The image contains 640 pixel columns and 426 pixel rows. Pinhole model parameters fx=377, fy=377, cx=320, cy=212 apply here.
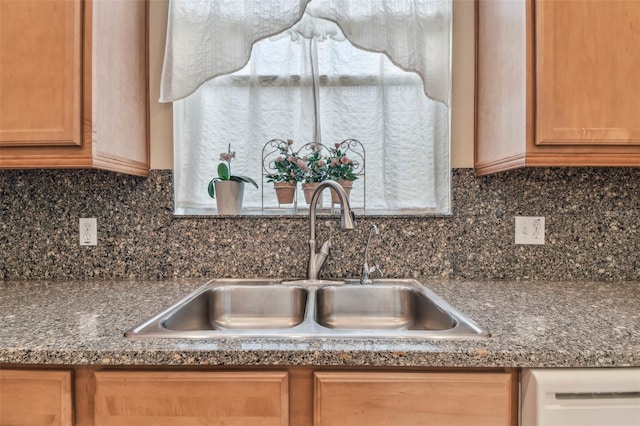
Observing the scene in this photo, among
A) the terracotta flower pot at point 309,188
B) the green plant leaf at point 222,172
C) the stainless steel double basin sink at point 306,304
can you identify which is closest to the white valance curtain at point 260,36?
the green plant leaf at point 222,172

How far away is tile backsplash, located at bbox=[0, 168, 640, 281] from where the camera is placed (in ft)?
4.51

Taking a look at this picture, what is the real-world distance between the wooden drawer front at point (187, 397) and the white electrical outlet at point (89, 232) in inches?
32.1

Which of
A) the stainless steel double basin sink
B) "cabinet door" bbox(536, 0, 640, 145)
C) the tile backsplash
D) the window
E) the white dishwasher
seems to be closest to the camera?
the white dishwasher

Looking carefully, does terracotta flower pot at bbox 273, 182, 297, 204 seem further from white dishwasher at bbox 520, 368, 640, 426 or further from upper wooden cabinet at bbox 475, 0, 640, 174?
white dishwasher at bbox 520, 368, 640, 426

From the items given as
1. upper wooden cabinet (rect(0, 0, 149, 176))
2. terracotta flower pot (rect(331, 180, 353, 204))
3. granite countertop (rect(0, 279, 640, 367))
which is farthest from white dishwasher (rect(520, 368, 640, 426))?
upper wooden cabinet (rect(0, 0, 149, 176))

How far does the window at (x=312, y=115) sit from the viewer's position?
1.51 m

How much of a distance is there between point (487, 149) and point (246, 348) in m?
1.07

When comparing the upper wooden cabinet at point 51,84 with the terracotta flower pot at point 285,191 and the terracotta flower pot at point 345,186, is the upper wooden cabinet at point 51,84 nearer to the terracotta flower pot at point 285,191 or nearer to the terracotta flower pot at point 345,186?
the terracotta flower pot at point 285,191

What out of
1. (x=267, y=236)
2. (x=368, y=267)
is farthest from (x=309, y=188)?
(x=368, y=267)

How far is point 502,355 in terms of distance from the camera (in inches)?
28.1

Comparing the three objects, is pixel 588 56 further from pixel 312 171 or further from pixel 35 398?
pixel 35 398

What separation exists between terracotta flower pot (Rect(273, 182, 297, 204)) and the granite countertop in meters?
0.58

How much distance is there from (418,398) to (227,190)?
3.17ft

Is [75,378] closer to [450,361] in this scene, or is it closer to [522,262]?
[450,361]
